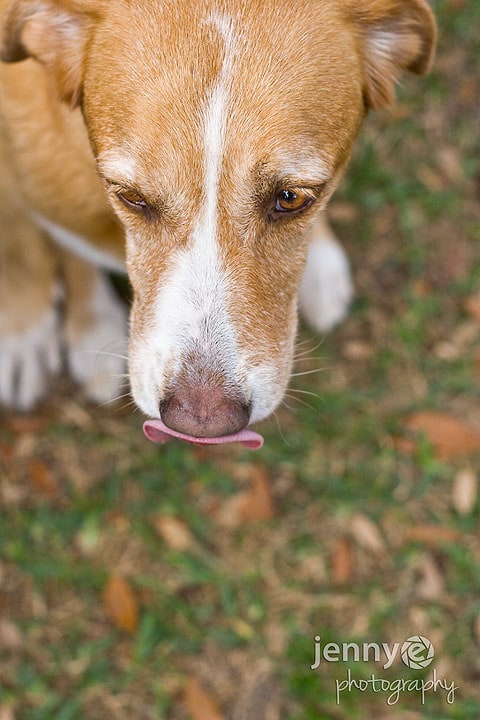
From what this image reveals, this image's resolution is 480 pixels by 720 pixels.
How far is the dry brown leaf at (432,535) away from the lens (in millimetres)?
3793

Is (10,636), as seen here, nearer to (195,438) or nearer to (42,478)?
(42,478)

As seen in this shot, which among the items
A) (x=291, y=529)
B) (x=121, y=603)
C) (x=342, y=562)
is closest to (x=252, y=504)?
(x=291, y=529)

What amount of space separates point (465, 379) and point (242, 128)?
90.9 inches

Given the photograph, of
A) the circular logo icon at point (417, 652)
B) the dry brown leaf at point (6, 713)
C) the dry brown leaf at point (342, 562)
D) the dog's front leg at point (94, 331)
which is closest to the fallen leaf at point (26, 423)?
the dog's front leg at point (94, 331)

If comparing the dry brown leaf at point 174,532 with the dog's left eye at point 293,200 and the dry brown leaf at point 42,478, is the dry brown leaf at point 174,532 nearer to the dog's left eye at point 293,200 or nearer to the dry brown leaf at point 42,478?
the dry brown leaf at point 42,478

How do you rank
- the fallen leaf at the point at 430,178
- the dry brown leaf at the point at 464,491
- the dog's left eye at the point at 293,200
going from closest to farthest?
the dog's left eye at the point at 293,200 < the dry brown leaf at the point at 464,491 < the fallen leaf at the point at 430,178

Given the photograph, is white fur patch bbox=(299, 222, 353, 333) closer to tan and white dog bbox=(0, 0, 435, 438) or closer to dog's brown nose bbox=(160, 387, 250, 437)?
tan and white dog bbox=(0, 0, 435, 438)

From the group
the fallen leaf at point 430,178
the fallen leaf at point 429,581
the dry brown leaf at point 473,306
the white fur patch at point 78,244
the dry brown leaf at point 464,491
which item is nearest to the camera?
the white fur patch at point 78,244

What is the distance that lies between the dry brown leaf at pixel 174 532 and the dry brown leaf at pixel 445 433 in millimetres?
1206

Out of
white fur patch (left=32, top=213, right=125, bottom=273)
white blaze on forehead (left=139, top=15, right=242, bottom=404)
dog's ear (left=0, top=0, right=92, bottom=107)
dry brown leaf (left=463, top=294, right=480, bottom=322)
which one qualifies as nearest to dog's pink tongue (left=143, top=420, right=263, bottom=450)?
white blaze on forehead (left=139, top=15, right=242, bottom=404)

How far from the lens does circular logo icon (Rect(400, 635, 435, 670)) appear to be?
3.61 meters

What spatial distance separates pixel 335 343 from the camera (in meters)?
3.99

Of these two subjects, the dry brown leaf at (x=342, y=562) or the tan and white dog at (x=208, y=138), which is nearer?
the tan and white dog at (x=208, y=138)

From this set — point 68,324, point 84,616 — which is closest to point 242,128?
point 68,324
